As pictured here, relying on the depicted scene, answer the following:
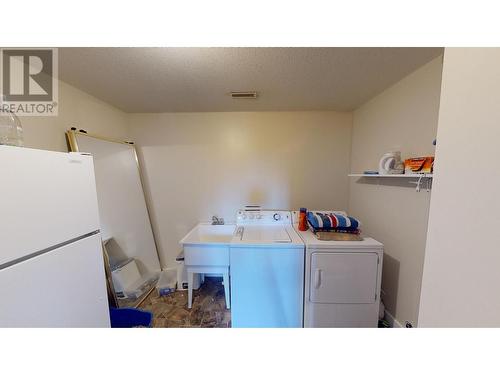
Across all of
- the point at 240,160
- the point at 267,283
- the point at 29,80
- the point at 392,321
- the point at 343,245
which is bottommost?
the point at 392,321

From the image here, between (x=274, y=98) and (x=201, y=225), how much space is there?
2053 millimetres

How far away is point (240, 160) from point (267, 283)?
5.56 ft

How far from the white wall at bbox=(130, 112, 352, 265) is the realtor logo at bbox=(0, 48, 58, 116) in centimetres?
105

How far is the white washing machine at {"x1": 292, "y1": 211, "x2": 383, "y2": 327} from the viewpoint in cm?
156

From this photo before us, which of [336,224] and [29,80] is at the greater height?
[29,80]

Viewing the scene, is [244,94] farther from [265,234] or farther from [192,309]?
[192,309]

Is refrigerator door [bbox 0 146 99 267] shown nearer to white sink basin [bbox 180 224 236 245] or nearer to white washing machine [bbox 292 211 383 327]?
white sink basin [bbox 180 224 236 245]

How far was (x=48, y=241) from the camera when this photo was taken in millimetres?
868

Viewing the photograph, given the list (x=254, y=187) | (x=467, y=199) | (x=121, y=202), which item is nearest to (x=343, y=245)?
(x=467, y=199)

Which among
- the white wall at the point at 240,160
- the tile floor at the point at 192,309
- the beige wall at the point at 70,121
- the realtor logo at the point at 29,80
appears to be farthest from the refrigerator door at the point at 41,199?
the white wall at the point at 240,160

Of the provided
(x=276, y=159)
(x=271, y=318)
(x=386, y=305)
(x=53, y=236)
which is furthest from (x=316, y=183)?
(x=53, y=236)

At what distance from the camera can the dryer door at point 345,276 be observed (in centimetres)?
156

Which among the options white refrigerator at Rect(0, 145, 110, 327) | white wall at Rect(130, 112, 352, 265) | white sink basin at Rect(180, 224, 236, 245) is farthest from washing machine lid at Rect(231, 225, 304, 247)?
white refrigerator at Rect(0, 145, 110, 327)

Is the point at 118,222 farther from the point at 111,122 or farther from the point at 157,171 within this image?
the point at 111,122
